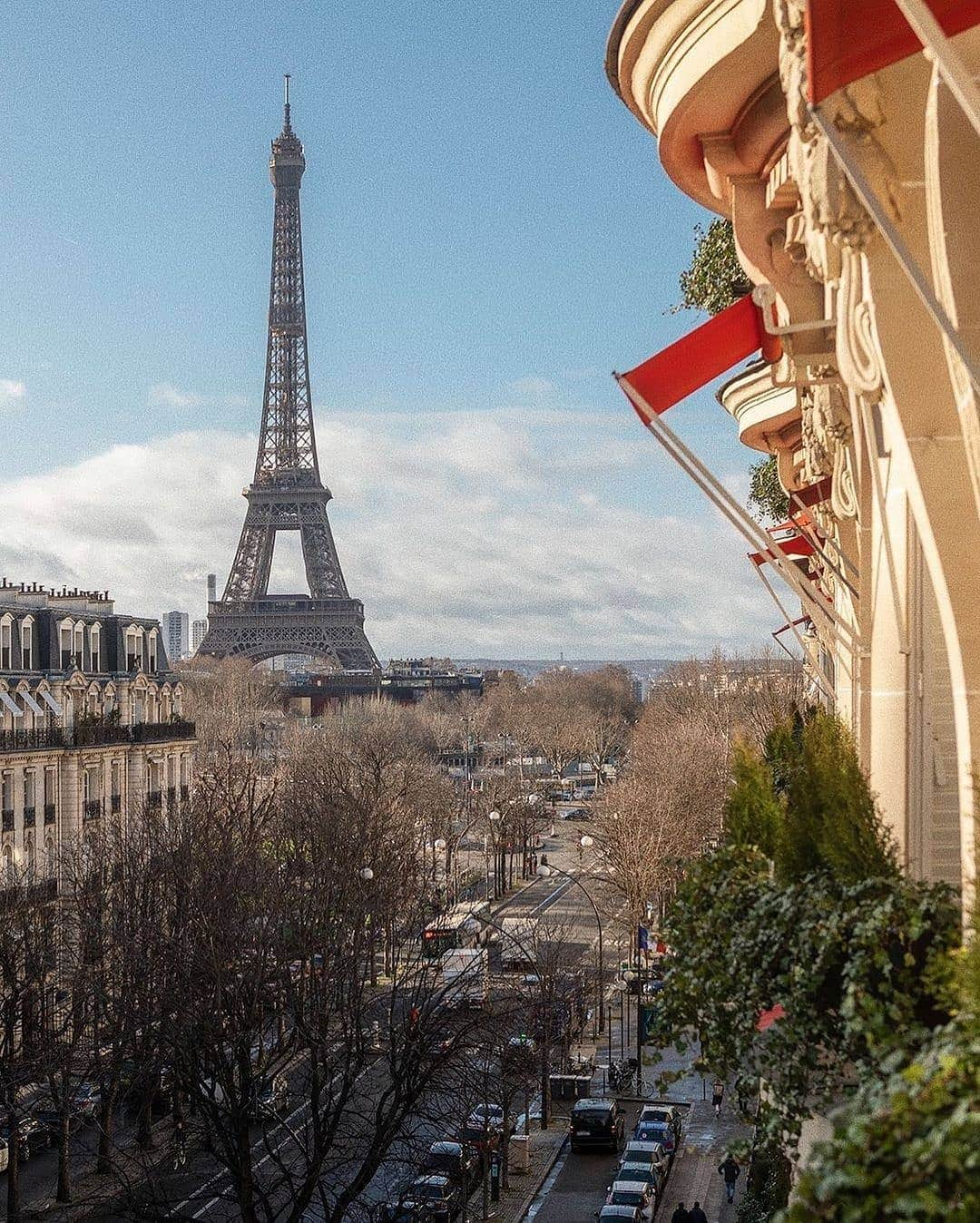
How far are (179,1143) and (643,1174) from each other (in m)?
9.62

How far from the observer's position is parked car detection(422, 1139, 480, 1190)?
29172mm

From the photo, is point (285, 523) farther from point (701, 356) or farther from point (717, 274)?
point (701, 356)

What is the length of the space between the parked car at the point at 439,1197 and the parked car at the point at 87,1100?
26.0 ft

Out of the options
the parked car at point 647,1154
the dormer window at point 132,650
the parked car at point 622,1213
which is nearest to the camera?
the parked car at point 622,1213

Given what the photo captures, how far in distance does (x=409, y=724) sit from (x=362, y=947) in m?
109

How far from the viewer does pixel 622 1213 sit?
92.9 feet

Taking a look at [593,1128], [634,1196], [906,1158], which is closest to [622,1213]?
[634,1196]

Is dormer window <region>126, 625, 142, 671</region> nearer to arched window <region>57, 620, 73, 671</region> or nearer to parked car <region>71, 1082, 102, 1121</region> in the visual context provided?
arched window <region>57, 620, 73, 671</region>

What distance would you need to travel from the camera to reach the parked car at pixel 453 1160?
95.7 ft

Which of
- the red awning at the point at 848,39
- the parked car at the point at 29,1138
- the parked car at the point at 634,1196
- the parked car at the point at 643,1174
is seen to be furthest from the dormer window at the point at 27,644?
the red awning at the point at 848,39

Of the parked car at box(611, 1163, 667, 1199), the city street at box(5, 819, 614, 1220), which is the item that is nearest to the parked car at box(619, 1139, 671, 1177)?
Result: the parked car at box(611, 1163, 667, 1199)

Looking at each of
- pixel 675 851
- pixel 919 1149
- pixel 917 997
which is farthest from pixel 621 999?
pixel 919 1149

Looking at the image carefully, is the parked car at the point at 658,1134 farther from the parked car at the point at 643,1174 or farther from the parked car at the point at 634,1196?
the parked car at the point at 634,1196

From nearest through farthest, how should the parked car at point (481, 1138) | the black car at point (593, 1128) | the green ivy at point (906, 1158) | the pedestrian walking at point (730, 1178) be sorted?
the green ivy at point (906, 1158) → the parked car at point (481, 1138) → the pedestrian walking at point (730, 1178) → the black car at point (593, 1128)
